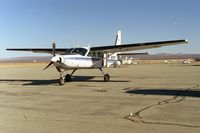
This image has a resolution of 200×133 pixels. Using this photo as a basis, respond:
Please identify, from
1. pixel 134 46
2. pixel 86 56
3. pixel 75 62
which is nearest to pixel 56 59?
pixel 75 62

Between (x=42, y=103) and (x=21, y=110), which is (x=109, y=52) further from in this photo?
(x=21, y=110)

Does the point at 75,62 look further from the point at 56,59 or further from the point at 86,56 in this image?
the point at 56,59

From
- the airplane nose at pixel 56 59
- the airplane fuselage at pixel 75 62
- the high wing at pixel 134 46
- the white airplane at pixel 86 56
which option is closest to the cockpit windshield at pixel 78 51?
the white airplane at pixel 86 56

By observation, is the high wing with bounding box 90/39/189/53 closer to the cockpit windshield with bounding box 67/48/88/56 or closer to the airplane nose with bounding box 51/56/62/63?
the cockpit windshield with bounding box 67/48/88/56

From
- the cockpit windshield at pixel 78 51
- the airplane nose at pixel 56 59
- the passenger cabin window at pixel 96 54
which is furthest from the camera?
the passenger cabin window at pixel 96 54

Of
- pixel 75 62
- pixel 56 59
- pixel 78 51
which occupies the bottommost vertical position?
pixel 75 62

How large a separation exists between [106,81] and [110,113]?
1344 cm

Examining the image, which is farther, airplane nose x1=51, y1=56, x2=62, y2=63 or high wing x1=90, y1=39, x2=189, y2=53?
high wing x1=90, y1=39, x2=189, y2=53

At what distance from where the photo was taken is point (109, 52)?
83.7 ft

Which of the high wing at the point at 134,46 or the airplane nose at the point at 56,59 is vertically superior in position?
the high wing at the point at 134,46

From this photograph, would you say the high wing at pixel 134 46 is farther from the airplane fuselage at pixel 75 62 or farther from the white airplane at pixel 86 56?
the airplane fuselage at pixel 75 62

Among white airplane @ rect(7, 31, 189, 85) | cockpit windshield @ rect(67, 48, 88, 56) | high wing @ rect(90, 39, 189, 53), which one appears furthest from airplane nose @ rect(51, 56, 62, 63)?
high wing @ rect(90, 39, 189, 53)

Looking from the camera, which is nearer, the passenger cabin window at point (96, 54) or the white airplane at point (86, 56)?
the white airplane at point (86, 56)

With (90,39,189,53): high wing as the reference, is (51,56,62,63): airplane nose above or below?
below
